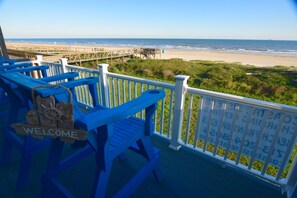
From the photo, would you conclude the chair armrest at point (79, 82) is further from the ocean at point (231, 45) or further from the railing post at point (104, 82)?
the ocean at point (231, 45)

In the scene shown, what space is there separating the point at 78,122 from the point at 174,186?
1347 millimetres

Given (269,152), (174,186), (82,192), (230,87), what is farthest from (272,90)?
(82,192)

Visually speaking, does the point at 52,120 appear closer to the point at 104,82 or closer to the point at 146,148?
the point at 146,148

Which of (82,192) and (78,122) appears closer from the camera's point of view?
(78,122)

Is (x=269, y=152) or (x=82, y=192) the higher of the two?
(x=269, y=152)

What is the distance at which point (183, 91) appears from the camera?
2035mm

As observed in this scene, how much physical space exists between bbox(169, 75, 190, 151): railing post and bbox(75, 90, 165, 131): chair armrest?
0.93 meters

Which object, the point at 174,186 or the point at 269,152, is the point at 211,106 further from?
the point at 174,186

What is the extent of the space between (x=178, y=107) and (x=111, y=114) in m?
1.39

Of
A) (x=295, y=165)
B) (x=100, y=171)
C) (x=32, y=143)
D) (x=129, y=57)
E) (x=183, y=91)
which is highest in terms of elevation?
(x=183, y=91)

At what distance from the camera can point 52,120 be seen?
861mm

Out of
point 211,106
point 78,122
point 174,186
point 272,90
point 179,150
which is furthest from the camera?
point 272,90

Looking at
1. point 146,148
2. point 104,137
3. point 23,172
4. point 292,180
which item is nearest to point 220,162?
point 292,180

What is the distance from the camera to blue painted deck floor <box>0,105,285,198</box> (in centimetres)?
163
